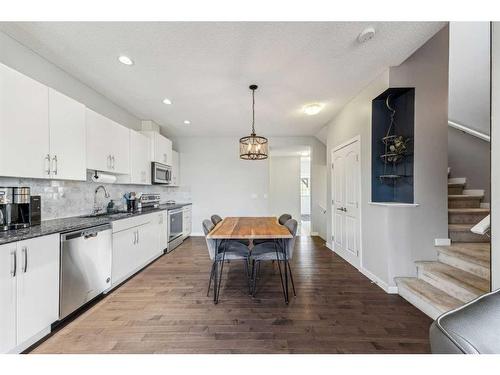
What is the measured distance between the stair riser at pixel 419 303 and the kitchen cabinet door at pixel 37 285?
3.28 m

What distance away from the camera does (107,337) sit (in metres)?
Result: 1.71

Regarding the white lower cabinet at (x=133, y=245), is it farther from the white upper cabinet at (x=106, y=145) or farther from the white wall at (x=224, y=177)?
the white wall at (x=224, y=177)

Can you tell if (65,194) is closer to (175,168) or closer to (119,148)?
(119,148)

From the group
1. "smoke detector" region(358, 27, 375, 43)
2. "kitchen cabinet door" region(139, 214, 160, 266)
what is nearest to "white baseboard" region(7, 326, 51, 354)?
"kitchen cabinet door" region(139, 214, 160, 266)

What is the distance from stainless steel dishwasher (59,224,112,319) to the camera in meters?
1.83

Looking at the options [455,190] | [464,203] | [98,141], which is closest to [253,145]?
[98,141]

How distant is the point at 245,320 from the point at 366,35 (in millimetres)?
2785

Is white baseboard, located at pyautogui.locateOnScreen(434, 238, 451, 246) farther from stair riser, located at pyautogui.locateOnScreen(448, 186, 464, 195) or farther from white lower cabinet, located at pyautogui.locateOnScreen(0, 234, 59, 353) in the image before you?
white lower cabinet, located at pyautogui.locateOnScreen(0, 234, 59, 353)

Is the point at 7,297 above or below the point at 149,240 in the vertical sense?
above

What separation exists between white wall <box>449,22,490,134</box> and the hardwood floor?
10.5 feet

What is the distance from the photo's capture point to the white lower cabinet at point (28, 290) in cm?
139

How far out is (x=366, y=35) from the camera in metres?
1.86
